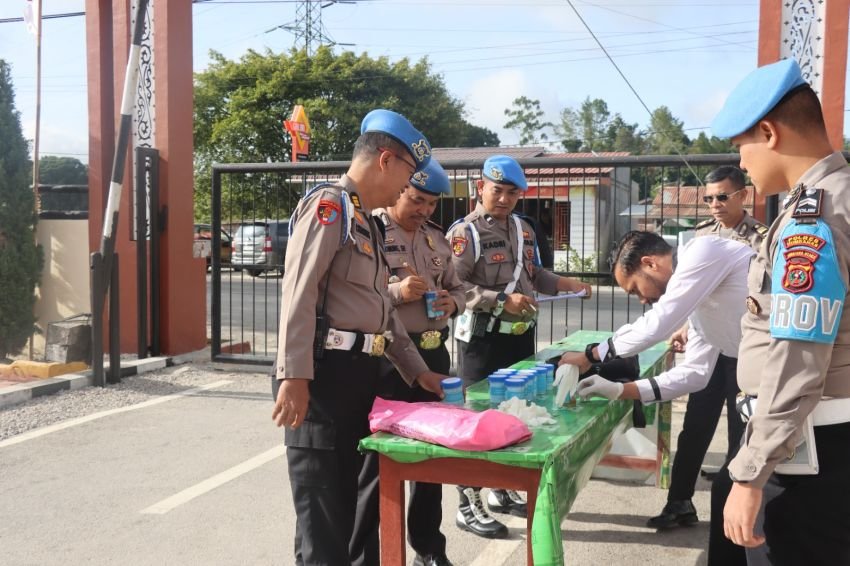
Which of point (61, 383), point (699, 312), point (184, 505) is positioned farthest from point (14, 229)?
point (699, 312)

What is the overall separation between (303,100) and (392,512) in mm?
33434

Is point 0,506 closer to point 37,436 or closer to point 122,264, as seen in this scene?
point 37,436

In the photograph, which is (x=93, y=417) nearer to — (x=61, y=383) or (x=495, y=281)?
(x=61, y=383)

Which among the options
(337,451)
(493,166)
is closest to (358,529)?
(337,451)

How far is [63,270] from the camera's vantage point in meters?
9.37

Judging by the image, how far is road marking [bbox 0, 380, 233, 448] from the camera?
550cm

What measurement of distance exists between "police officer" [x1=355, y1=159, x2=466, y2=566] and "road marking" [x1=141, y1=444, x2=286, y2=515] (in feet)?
5.12

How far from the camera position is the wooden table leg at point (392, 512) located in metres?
2.57

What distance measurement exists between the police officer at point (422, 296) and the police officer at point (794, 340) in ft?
5.38

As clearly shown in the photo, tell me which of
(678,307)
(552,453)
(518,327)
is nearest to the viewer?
(552,453)

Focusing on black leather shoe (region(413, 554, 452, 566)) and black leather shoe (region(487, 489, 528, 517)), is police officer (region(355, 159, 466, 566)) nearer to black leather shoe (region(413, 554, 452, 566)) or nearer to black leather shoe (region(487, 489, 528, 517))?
black leather shoe (region(413, 554, 452, 566))

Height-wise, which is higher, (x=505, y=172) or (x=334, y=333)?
(x=505, y=172)

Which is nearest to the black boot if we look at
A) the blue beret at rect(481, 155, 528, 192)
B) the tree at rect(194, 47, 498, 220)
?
the blue beret at rect(481, 155, 528, 192)

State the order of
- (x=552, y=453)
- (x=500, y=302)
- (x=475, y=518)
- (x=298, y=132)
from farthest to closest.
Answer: (x=298, y=132), (x=500, y=302), (x=475, y=518), (x=552, y=453)
